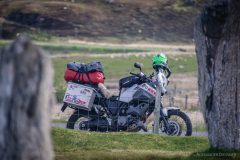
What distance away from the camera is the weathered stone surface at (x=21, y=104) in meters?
1.91

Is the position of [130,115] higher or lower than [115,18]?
lower

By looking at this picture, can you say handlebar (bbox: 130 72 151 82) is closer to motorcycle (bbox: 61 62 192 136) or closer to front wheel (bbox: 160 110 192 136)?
motorcycle (bbox: 61 62 192 136)

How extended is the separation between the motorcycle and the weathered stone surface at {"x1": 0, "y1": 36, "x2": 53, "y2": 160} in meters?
4.34

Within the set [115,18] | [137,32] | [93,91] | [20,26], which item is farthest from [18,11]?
[93,91]

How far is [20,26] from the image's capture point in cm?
12025

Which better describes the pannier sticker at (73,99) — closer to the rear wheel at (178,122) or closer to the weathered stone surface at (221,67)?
the rear wheel at (178,122)

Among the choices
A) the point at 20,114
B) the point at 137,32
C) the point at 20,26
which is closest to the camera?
the point at 20,114

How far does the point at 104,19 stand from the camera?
148 metres

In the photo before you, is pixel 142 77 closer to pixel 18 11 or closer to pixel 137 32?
pixel 137 32

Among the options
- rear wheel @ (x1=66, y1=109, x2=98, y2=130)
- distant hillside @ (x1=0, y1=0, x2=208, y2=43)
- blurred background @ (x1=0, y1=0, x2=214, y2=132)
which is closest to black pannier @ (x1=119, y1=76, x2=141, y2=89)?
rear wheel @ (x1=66, y1=109, x2=98, y2=130)

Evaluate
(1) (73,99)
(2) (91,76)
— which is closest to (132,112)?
(2) (91,76)

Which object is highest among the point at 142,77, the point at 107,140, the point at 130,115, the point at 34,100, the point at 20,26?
the point at 20,26

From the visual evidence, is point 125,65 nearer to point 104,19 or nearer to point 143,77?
point 143,77

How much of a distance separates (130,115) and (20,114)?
451 cm
